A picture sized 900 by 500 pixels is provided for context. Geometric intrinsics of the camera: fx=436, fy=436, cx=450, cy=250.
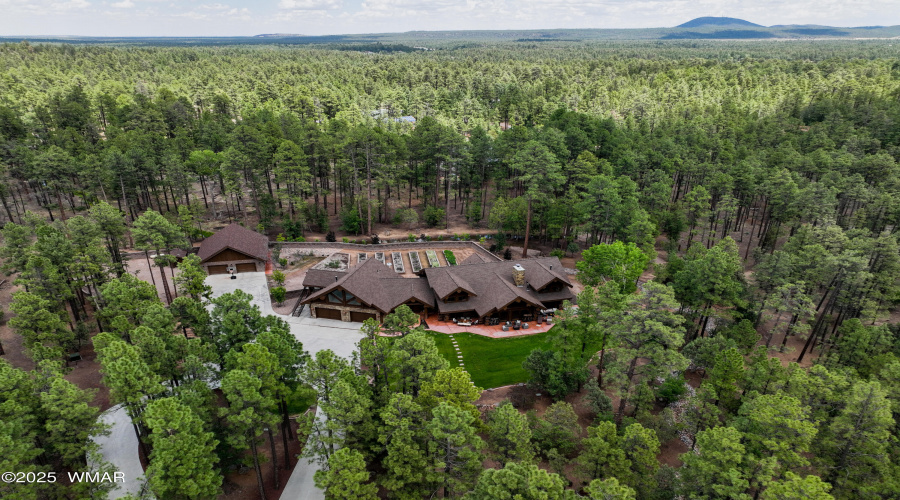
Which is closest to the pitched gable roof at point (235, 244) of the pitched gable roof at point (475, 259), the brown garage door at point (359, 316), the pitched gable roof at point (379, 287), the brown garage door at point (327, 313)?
the pitched gable roof at point (379, 287)

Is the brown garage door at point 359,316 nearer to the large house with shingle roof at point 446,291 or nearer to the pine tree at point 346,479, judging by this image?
the large house with shingle roof at point 446,291

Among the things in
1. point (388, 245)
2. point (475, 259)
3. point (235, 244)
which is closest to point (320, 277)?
point (235, 244)

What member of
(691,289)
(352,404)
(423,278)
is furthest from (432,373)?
(691,289)

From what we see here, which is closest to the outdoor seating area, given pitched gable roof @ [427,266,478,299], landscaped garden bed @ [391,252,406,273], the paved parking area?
pitched gable roof @ [427,266,478,299]

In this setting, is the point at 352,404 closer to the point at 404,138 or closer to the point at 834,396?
the point at 834,396

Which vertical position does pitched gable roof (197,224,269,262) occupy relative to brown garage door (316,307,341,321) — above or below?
above

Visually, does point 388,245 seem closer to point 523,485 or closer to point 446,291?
point 446,291

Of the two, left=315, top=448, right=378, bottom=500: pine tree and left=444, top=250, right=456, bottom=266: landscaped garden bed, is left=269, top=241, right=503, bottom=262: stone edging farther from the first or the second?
left=315, top=448, right=378, bottom=500: pine tree
